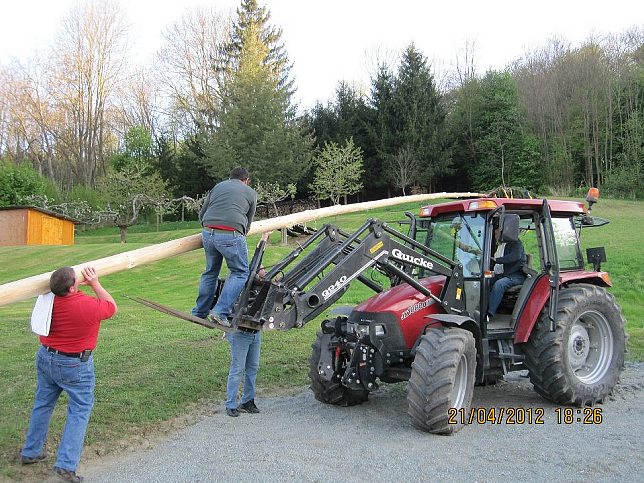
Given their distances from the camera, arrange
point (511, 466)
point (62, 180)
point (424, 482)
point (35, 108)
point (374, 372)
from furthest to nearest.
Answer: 1. point (62, 180)
2. point (35, 108)
3. point (374, 372)
4. point (511, 466)
5. point (424, 482)

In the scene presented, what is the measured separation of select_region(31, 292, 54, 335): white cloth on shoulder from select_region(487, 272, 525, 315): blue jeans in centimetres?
466

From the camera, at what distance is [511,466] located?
5297mm

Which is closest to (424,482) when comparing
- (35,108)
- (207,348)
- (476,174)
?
(207,348)

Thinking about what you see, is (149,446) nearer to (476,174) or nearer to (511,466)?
(511,466)

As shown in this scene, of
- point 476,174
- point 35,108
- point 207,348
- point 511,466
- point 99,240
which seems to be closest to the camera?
point 511,466

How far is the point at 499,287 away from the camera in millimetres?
7203

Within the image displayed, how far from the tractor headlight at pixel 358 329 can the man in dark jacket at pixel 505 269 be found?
5.22ft

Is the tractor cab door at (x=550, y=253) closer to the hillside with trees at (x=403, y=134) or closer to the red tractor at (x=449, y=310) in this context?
the red tractor at (x=449, y=310)

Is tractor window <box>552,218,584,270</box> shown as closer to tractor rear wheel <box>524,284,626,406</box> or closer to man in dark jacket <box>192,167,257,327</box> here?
tractor rear wheel <box>524,284,626,406</box>

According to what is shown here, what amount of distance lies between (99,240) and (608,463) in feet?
137

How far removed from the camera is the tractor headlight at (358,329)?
21.6 feet

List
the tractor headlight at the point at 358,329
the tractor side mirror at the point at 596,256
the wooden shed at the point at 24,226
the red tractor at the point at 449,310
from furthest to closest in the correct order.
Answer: the wooden shed at the point at 24,226
the tractor side mirror at the point at 596,256
the tractor headlight at the point at 358,329
the red tractor at the point at 449,310

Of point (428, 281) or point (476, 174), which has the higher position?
point (476, 174)

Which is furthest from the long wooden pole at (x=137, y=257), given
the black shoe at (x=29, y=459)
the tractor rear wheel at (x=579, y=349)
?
the tractor rear wheel at (x=579, y=349)
